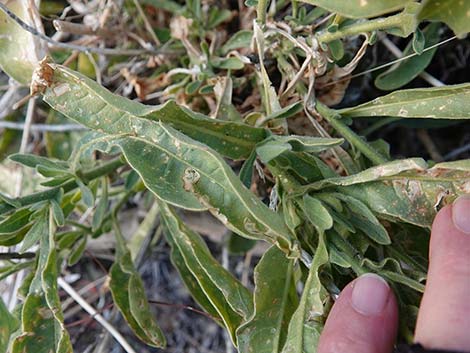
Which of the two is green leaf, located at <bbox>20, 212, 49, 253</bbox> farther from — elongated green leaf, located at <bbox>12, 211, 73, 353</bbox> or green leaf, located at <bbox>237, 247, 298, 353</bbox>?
green leaf, located at <bbox>237, 247, 298, 353</bbox>

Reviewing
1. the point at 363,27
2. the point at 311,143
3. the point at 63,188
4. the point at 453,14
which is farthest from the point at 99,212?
the point at 453,14

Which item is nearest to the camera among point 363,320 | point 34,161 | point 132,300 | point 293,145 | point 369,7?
point 369,7

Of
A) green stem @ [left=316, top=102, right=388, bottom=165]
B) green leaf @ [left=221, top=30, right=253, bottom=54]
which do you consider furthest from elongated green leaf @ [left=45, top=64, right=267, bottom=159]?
green leaf @ [left=221, top=30, right=253, bottom=54]

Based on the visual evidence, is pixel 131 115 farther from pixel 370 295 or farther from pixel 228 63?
pixel 370 295

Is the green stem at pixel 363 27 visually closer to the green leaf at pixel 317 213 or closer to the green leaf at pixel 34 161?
the green leaf at pixel 317 213

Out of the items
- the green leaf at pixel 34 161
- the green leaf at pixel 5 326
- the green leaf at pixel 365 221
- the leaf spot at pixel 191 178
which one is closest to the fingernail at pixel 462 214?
the green leaf at pixel 365 221

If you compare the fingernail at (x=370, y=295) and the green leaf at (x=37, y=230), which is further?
the green leaf at (x=37, y=230)
